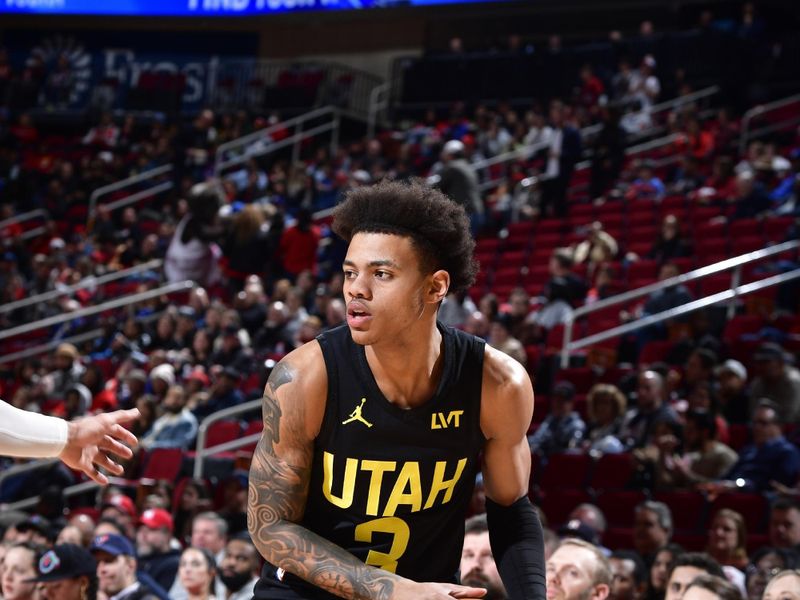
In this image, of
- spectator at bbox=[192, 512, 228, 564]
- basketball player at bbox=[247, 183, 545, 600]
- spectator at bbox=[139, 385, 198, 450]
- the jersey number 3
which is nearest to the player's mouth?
basketball player at bbox=[247, 183, 545, 600]

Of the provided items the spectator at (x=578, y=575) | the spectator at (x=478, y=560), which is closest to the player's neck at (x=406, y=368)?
the spectator at (x=578, y=575)

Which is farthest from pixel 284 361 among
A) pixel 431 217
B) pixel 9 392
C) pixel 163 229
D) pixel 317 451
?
pixel 163 229

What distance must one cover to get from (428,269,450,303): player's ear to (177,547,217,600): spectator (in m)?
3.77

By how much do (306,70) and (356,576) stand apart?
1855 centimetres

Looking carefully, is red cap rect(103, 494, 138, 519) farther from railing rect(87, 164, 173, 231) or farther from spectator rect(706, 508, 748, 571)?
railing rect(87, 164, 173, 231)

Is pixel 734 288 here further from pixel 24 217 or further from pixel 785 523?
pixel 24 217

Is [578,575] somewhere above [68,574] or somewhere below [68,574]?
above

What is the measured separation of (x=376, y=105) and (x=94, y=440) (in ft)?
57.1

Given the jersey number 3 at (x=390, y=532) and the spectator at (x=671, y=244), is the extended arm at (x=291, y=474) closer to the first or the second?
the jersey number 3 at (x=390, y=532)

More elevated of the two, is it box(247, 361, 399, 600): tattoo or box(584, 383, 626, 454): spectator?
box(247, 361, 399, 600): tattoo

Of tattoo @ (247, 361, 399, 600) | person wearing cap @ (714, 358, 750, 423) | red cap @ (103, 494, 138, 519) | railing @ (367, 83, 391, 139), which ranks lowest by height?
red cap @ (103, 494, 138, 519)

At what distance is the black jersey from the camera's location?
325cm

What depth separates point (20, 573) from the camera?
18.7ft

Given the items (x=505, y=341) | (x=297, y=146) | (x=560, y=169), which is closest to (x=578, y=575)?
(x=505, y=341)
